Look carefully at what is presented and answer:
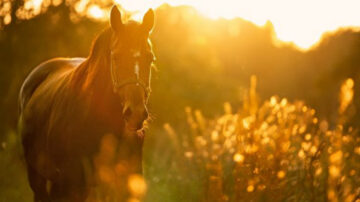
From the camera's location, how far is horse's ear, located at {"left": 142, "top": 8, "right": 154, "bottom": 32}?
5391 millimetres

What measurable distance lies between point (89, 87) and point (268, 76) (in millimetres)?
34312

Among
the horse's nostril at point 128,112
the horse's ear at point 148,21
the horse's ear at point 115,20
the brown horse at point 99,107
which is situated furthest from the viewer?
the horse's ear at point 148,21

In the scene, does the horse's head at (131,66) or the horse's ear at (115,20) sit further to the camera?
the horse's ear at (115,20)

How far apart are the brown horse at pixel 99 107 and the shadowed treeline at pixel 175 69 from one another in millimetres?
935

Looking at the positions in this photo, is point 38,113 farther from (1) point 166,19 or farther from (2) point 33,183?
(1) point 166,19

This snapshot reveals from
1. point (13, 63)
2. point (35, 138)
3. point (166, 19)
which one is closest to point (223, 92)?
point (166, 19)

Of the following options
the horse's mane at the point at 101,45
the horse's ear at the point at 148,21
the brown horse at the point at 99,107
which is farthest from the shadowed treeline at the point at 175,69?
the horse's ear at the point at 148,21

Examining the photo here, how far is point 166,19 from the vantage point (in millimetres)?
25469

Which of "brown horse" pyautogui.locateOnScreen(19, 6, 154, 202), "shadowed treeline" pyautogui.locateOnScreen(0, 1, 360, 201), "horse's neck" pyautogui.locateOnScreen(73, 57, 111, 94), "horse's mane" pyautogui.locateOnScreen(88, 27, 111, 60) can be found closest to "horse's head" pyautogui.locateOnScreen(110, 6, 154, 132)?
"brown horse" pyautogui.locateOnScreen(19, 6, 154, 202)

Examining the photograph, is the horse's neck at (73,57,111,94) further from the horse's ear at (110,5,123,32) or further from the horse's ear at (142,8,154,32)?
the horse's ear at (142,8,154,32)

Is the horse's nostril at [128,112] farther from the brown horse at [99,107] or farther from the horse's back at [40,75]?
the horse's back at [40,75]

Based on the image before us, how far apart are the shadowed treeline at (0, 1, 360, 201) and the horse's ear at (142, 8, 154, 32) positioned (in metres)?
1.24

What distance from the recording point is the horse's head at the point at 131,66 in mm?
4754

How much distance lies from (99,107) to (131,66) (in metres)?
0.68
